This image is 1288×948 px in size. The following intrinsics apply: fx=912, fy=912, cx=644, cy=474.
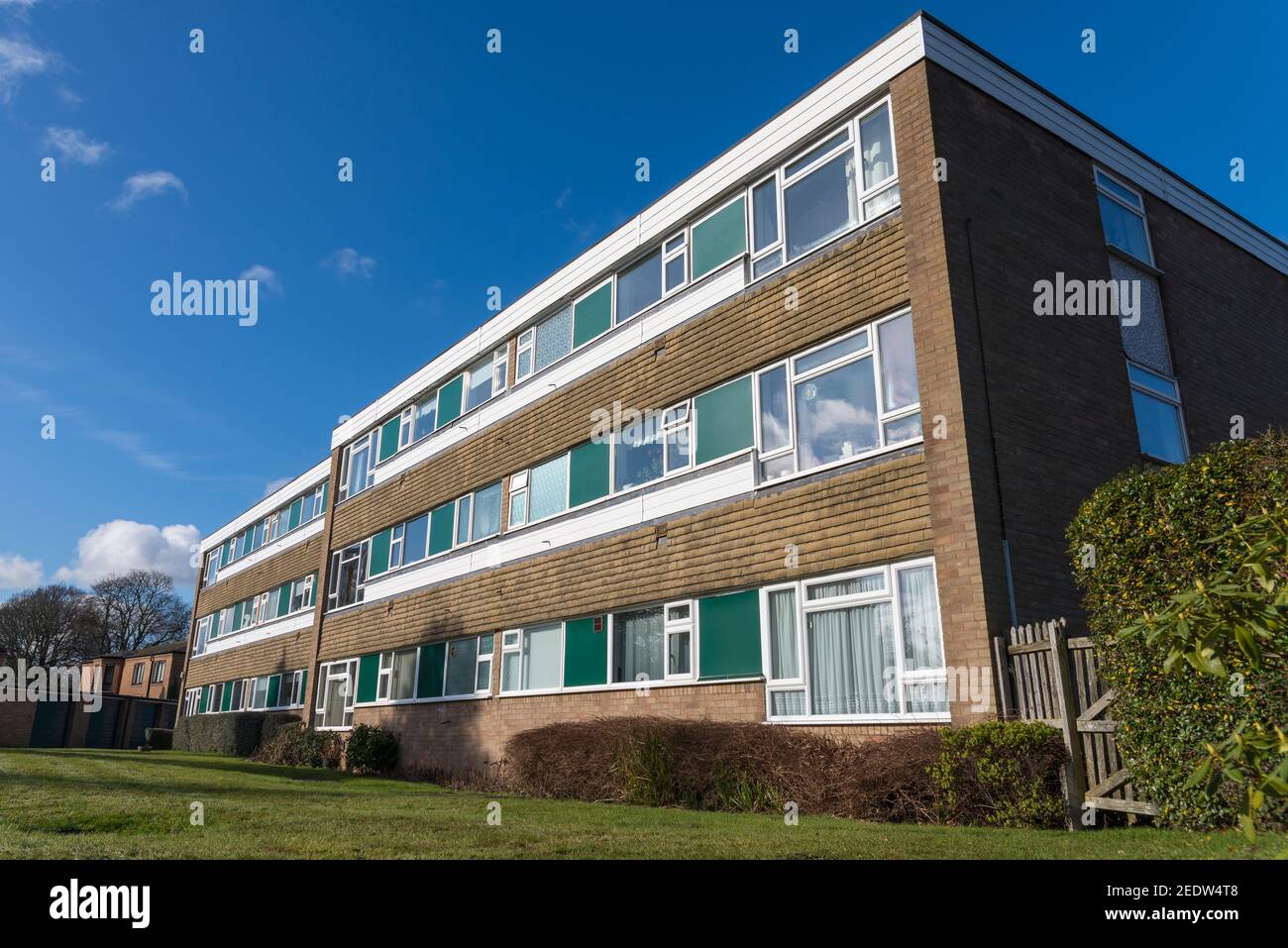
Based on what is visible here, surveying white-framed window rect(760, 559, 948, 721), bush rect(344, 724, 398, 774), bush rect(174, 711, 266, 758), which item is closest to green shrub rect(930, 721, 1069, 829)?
white-framed window rect(760, 559, 948, 721)

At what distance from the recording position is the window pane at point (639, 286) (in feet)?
51.4

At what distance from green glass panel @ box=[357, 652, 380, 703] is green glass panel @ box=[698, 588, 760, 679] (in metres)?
12.3

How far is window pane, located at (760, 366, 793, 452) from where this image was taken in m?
12.3

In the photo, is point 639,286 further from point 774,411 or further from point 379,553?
point 379,553

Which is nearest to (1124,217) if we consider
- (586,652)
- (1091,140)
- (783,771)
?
(1091,140)

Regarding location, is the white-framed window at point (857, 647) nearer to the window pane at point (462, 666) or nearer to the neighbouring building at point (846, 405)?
the neighbouring building at point (846, 405)

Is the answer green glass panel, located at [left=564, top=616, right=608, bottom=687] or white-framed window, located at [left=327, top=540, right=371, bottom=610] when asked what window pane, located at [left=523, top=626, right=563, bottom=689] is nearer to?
green glass panel, located at [left=564, top=616, right=608, bottom=687]

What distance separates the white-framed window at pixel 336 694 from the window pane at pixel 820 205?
1623 cm

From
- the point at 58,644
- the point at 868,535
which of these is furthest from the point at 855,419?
the point at 58,644

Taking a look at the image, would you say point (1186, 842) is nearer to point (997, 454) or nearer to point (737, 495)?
point (997, 454)

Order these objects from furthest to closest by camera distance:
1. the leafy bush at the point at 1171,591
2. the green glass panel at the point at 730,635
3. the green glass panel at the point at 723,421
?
the green glass panel at the point at 723,421
the green glass panel at the point at 730,635
the leafy bush at the point at 1171,591

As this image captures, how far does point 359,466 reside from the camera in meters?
26.5

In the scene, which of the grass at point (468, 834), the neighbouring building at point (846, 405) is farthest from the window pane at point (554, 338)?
the grass at point (468, 834)

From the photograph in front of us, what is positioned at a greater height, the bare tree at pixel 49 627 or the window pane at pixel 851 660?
the bare tree at pixel 49 627
